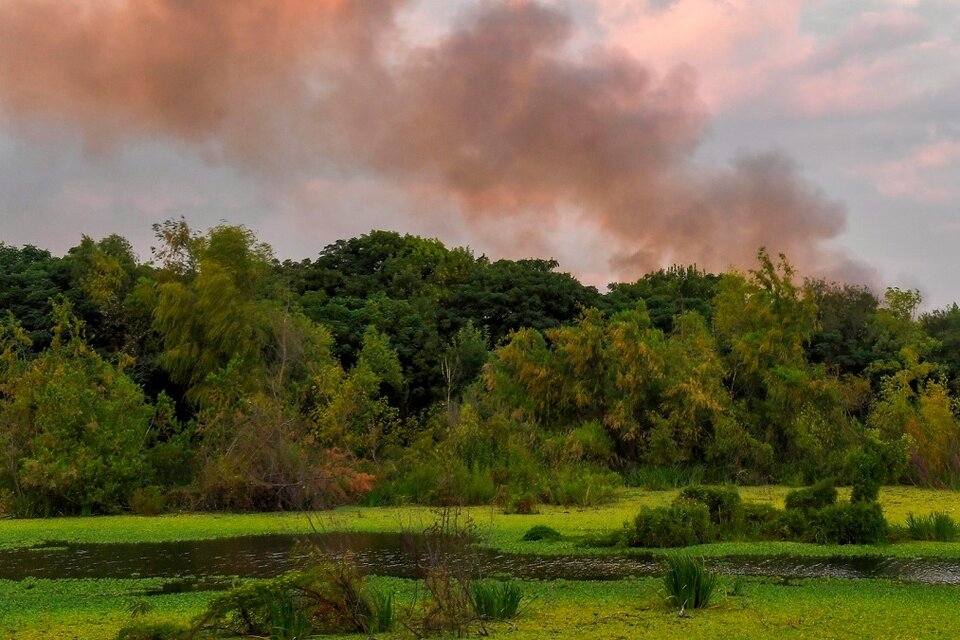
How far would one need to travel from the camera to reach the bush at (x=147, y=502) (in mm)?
21734

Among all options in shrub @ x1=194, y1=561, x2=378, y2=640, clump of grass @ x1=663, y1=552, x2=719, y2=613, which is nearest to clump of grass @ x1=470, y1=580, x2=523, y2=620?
shrub @ x1=194, y1=561, x2=378, y2=640

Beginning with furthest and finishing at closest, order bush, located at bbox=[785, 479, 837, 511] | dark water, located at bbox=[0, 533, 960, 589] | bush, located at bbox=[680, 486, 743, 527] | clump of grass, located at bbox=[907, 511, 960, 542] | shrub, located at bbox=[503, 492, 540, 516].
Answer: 1. shrub, located at bbox=[503, 492, 540, 516]
2. bush, located at bbox=[680, 486, 743, 527]
3. bush, located at bbox=[785, 479, 837, 511]
4. clump of grass, located at bbox=[907, 511, 960, 542]
5. dark water, located at bbox=[0, 533, 960, 589]

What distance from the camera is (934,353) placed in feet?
144

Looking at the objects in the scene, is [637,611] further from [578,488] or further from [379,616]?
[578,488]

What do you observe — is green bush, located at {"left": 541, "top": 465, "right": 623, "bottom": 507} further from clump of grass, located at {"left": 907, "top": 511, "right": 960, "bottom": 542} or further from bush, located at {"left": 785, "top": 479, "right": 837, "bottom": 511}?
clump of grass, located at {"left": 907, "top": 511, "right": 960, "bottom": 542}

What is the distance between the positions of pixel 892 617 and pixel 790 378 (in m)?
17.7

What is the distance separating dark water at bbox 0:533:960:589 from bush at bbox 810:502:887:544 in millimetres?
1254

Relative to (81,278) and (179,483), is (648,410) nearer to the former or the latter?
(179,483)

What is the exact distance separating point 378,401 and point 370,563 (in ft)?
45.5

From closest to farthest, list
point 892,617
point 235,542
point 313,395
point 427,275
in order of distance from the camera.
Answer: point 892,617 → point 235,542 → point 313,395 → point 427,275

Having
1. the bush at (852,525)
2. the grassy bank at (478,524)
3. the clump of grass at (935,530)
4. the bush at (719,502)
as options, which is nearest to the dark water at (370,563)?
the grassy bank at (478,524)

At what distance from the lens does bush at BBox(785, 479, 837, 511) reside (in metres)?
15.8

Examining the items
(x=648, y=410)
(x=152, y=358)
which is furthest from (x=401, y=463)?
(x=152, y=358)

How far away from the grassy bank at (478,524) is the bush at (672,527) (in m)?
0.51
